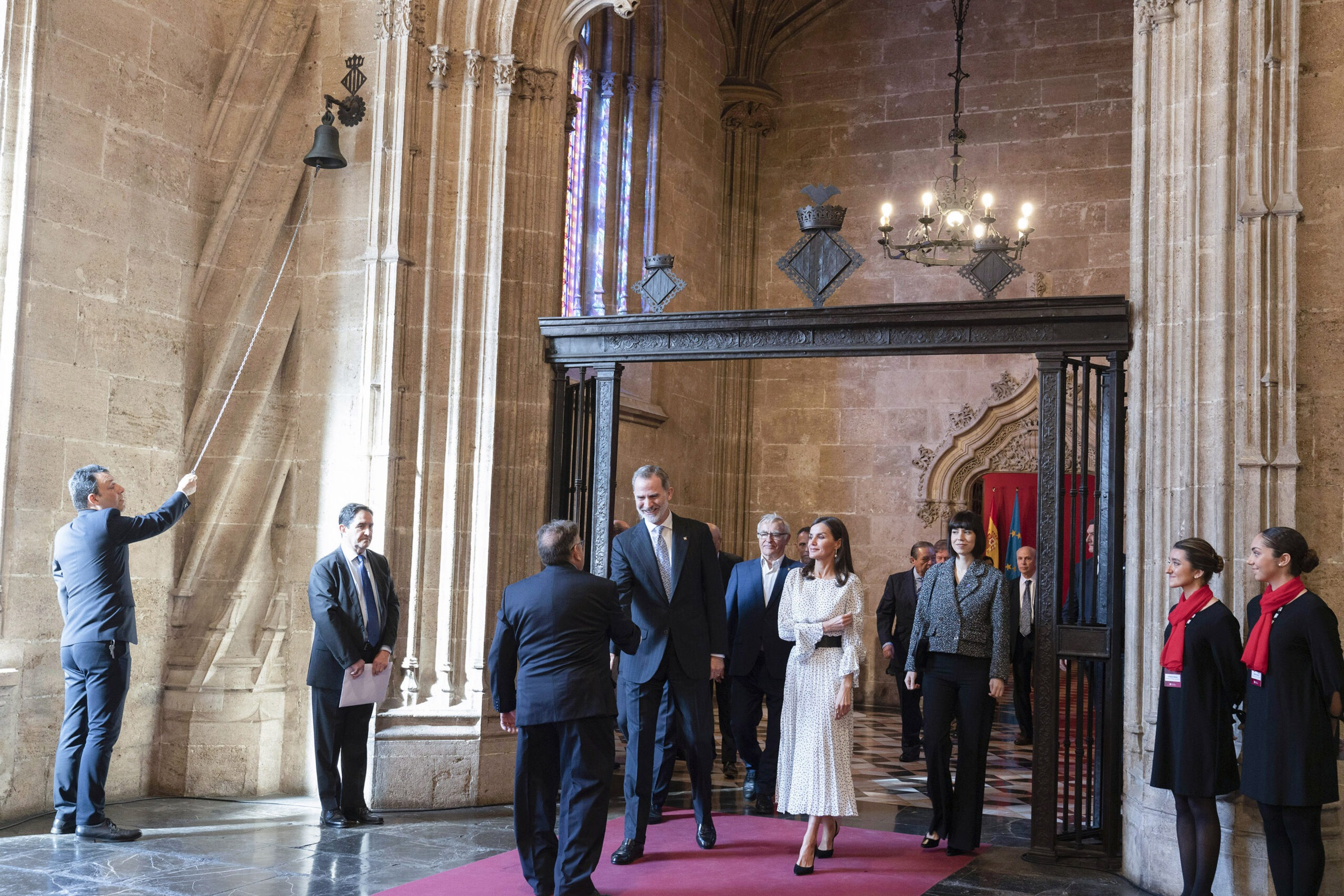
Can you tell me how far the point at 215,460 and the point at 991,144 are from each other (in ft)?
26.4

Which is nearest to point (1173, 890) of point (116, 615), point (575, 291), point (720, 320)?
point (720, 320)

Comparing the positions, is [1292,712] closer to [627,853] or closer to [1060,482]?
[1060,482]

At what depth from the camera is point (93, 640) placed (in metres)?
5.66

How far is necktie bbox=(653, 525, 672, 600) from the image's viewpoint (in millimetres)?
5867

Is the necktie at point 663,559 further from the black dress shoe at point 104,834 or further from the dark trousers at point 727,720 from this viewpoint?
the black dress shoe at point 104,834

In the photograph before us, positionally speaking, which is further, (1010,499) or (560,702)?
(1010,499)

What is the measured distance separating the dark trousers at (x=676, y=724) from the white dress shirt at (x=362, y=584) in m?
1.36

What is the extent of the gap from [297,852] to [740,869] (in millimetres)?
1938

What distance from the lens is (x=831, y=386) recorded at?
491 inches

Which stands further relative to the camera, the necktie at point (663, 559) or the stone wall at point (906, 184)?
the stone wall at point (906, 184)

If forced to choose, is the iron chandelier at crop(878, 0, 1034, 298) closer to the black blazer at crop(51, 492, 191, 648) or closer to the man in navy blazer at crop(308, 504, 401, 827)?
the man in navy blazer at crop(308, 504, 401, 827)

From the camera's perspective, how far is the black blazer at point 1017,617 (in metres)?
5.81

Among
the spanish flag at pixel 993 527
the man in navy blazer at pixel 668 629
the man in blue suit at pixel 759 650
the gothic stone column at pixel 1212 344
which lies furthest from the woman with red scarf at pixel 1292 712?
the spanish flag at pixel 993 527

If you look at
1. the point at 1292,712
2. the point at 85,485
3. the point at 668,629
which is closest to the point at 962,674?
the point at 668,629
